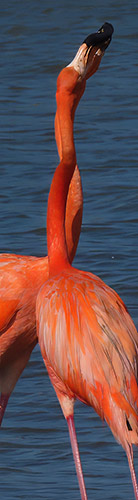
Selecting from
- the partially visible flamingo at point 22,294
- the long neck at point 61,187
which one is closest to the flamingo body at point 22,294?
the partially visible flamingo at point 22,294

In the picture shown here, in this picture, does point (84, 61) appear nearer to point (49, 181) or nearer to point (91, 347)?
point (91, 347)

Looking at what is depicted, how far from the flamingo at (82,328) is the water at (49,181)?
78 cm

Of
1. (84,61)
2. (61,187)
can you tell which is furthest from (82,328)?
(84,61)

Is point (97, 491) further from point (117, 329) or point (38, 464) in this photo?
point (117, 329)

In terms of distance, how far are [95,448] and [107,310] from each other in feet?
4.69

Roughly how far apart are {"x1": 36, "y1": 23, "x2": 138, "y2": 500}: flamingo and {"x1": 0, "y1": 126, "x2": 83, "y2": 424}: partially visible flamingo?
1.02 ft

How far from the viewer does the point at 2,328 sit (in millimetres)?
5465

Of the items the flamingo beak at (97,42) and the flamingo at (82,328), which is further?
the flamingo beak at (97,42)

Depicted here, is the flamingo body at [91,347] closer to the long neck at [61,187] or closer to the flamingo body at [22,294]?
the long neck at [61,187]

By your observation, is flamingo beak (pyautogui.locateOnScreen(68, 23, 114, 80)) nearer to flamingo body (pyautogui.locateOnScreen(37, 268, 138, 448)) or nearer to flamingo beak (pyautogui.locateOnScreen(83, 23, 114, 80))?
flamingo beak (pyautogui.locateOnScreen(83, 23, 114, 80))

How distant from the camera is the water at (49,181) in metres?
5.85

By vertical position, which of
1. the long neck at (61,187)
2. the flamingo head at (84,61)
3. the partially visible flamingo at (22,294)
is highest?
the flamingo head at (84,61)

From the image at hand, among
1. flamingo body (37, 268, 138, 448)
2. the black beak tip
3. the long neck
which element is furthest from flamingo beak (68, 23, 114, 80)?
flamingo body (37, 268, 138, 448)

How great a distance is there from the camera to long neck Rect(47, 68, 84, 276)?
16.7 feet
